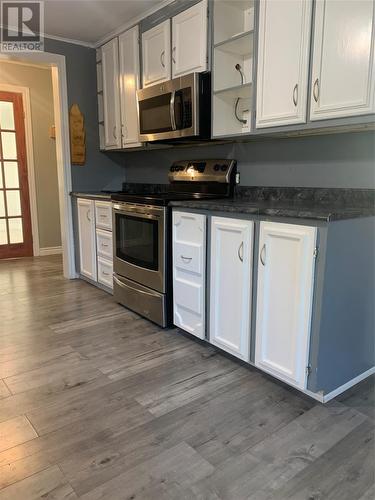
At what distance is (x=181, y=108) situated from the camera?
8.73 feet

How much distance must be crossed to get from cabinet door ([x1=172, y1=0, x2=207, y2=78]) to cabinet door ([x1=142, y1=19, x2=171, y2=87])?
80mm

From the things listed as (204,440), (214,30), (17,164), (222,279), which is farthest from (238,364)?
(17,164)

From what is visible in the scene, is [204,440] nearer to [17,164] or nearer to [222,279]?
[222,279]

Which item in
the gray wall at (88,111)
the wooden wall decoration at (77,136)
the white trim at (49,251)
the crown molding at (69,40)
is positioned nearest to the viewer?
the crown molding at (69,40)

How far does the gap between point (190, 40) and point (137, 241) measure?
145cm

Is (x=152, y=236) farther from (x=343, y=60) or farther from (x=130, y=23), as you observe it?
(x=130, y=23)

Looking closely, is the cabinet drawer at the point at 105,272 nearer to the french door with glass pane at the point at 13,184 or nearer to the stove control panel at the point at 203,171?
the stove control panel at the point at 203,171

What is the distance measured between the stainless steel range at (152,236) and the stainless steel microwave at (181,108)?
35cm

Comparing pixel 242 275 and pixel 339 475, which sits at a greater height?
pixel 242 275

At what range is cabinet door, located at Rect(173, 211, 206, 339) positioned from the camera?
2289mm

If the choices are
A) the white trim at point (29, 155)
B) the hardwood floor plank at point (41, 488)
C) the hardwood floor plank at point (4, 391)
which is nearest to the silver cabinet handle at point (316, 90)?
the hardwood floor plank at point (41, 488)

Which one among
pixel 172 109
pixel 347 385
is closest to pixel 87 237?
pixel 172 109

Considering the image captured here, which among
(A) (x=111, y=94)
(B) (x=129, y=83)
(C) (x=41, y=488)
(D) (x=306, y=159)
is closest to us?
(C) (x=41, y=488)

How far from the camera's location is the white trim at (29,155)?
473cm
